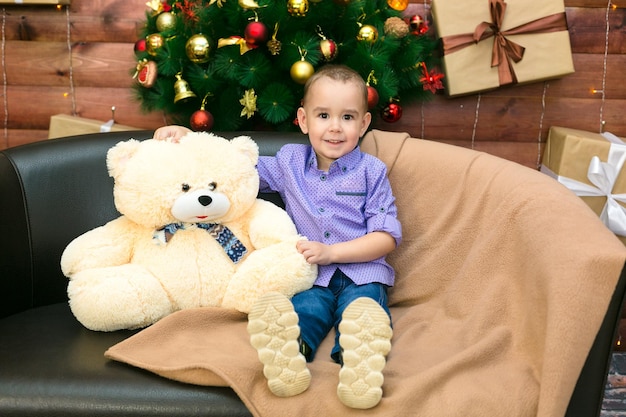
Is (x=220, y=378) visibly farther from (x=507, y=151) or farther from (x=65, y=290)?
(x=507, y=151)

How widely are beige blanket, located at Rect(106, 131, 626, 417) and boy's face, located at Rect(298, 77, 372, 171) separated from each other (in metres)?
0.17

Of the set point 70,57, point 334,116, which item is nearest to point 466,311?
point 334,116

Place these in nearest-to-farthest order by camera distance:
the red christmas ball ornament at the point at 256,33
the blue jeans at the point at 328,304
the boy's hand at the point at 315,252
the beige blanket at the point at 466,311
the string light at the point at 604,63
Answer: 1. the beige blanket at the point at 466,311
2. the blue jeans at the point at 328,304
3. the boy's hand at the point at 315,252
4. the red christmas ball ornament at the point at 256,33
5. the string light at the point at 604,63

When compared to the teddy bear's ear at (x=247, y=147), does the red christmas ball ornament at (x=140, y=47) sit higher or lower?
higher

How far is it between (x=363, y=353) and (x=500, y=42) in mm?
1328

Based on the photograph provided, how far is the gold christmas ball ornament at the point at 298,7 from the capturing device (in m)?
1.64

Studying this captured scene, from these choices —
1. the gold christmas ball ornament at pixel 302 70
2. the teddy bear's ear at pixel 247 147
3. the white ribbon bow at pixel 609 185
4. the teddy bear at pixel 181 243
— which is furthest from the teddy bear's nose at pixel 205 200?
the white ribbon bow at pixel 609 185

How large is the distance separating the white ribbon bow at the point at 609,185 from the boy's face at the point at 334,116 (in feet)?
2.72

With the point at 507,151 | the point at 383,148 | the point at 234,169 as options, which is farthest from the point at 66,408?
the point at 507,151

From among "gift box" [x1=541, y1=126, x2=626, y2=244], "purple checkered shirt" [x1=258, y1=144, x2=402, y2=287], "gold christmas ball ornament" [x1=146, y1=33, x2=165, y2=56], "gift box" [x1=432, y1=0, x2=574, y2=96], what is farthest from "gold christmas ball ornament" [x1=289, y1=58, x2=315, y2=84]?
"gift box" [x1=541, y1=126, x2=626, y2=244]

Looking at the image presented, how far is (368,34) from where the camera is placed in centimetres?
171

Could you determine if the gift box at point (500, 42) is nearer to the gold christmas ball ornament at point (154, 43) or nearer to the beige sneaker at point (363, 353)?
the gold christmas ball ornament at point (154, 43)

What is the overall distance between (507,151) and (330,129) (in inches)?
39.8

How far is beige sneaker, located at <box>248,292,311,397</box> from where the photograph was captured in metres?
1.05
